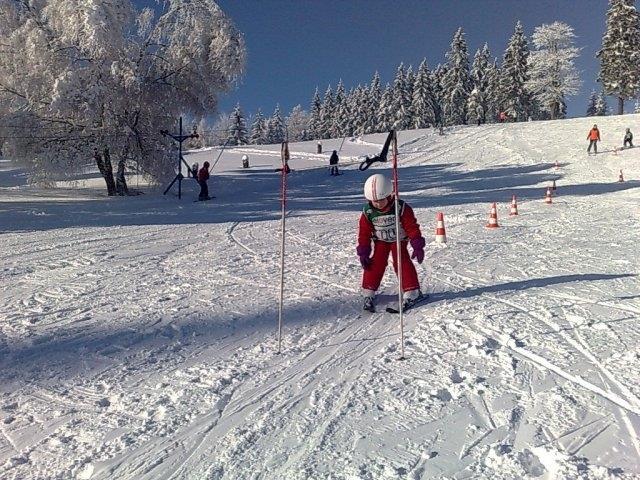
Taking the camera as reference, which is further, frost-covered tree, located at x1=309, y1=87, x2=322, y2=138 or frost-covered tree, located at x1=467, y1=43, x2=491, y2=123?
frost-covered tree, located at x1=309, y1=87, x2=322, y2=138

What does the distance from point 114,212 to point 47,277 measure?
29.5 feet

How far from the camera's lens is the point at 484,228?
12781 millimetres

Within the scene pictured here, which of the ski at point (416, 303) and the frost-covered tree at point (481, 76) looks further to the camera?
the frost-covered tree at point (481, 76)

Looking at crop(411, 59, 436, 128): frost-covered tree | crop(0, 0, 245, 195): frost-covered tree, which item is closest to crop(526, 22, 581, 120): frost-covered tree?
crop(411, 59, 436, 128): frost-covered tree

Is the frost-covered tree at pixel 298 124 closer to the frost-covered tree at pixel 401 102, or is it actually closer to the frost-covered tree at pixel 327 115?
the frost-covered tree at pixel 327 115

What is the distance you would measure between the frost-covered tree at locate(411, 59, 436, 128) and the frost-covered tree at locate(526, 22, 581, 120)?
1450cm

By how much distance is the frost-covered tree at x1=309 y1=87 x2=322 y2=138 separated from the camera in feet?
297

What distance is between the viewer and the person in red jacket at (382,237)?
6023mm

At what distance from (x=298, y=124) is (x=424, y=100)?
44833 mm

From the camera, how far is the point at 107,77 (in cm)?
2036

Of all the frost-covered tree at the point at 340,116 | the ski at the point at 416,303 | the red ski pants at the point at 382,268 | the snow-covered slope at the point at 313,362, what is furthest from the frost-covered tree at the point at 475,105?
the red ski pants at the point at 382,268

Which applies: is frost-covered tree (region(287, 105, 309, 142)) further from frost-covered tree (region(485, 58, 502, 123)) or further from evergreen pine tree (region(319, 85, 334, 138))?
frost-covered tree (region(485, 58, 502, 123))

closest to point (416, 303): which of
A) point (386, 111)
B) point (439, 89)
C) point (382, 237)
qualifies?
point (382, 237)

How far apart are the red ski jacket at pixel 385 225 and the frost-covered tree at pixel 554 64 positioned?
62.7m
